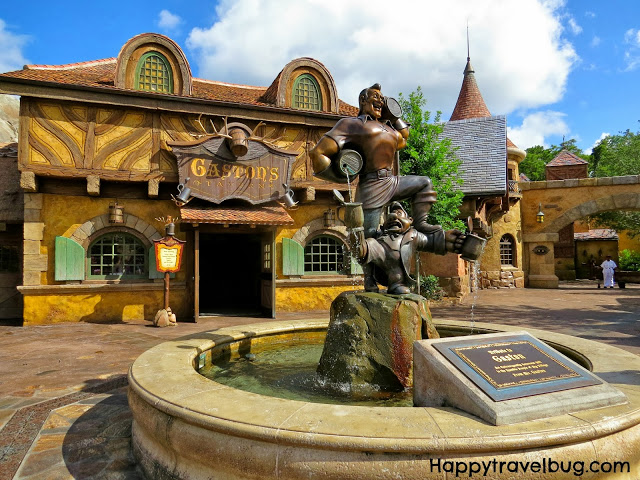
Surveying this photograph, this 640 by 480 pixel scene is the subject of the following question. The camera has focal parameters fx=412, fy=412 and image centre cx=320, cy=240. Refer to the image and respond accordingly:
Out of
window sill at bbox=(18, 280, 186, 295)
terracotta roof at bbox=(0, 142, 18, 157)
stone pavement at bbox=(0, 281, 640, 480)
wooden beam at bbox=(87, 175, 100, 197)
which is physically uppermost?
terracotta roof at bbox=(0, 142, 18, 157)

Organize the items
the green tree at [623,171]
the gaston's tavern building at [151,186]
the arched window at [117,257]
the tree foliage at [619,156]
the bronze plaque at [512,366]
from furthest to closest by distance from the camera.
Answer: the tree foliage at [619,156] < the green tree at [623,171] < the arched window at [117,257] < the gaston's tavern building at [151,186] < the bronze plaque at [512,366]

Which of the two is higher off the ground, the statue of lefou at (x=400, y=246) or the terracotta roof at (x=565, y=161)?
the terracotta roof at (x=565, y=161)

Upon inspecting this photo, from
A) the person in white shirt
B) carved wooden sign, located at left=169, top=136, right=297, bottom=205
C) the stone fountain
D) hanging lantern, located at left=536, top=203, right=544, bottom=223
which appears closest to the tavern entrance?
carved wooden sign, located at left=169, top=136, right=297, bottom=205

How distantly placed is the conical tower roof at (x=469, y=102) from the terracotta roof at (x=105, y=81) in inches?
451

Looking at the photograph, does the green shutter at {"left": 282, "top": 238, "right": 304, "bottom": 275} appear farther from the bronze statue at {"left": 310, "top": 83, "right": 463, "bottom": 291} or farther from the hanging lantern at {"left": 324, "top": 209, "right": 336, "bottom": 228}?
the bronze statue at {"left": 310, "top": 83, "right": 463, "bottom": 291}

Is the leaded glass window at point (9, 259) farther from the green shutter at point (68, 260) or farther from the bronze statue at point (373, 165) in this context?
the bronze statue at point (373, 165)

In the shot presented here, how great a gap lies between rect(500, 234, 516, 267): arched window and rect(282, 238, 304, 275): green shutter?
13.8 meters

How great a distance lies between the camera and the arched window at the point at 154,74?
1095 centimetres

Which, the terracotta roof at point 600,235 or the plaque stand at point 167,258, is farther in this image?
the terracotta roof at point 600,235

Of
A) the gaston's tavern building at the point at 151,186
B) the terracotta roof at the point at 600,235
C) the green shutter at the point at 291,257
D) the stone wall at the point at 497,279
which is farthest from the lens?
the terracotta roof at the point at 600,235

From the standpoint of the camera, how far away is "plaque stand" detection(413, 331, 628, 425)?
2236 millimetres

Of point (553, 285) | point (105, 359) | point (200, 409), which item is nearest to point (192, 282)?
point (105, 359)
